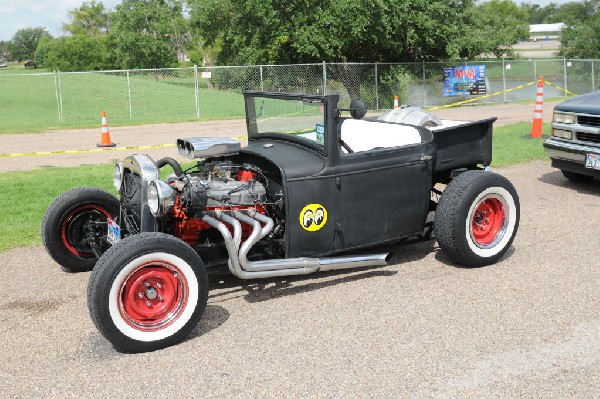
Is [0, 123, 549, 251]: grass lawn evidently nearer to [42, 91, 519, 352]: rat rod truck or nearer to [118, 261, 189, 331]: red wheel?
[42, 91, 519, 352]: rat rod truck

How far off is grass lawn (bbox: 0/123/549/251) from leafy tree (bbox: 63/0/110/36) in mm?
93294

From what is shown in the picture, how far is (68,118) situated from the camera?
22.5 meters

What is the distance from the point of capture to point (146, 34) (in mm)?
57531

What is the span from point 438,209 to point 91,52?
193 ft

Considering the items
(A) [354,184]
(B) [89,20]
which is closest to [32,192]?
(A) [354,184]

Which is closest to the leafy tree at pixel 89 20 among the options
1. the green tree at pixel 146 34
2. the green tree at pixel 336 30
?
the green tree at pixel 146 34

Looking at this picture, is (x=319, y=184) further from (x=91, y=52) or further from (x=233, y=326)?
(x=91, y=52)

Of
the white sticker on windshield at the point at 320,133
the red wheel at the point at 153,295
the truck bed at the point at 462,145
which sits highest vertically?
the white sticker on windshield at the point at 320,133

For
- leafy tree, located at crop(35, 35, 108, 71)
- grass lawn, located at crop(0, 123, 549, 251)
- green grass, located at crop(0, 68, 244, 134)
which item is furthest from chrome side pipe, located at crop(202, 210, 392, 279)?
leafy tree, located at crop(35, 35, 108, 71)

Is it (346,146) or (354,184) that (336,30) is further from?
(354,184)

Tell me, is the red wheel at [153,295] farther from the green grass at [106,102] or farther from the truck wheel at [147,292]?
the green grass at [106,102]

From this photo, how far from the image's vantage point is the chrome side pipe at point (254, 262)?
430 cm

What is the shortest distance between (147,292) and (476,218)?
9.49 feet

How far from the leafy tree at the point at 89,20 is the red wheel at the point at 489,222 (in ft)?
327
